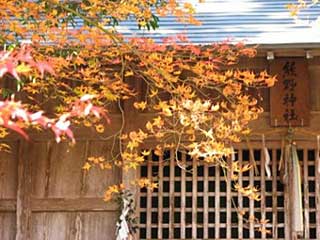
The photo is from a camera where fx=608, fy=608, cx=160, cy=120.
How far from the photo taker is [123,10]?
552cm

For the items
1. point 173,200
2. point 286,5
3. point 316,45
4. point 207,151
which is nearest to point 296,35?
point 316,45

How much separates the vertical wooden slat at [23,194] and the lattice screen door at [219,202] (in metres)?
1.21

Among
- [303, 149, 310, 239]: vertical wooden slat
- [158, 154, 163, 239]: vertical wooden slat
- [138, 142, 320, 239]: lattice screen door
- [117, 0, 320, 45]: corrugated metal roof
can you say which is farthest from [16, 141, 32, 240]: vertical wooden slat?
[303, 149, 310, 239]: vertical wooden slat

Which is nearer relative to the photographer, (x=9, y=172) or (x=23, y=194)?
(x=23, y=194)

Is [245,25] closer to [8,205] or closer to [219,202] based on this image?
[219,202]

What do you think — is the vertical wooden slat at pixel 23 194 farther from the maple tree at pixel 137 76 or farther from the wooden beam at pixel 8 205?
the maple tree at pixel 137 76

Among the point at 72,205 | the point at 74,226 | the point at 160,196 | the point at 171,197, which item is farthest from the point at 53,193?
→ the point at 171,197

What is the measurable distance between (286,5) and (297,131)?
1.48m

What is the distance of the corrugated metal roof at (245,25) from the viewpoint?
6105 mm

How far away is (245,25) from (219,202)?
190 centimetres

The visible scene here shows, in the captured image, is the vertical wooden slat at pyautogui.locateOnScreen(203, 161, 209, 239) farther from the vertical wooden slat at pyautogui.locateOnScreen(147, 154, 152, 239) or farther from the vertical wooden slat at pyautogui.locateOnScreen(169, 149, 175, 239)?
the vertical wooden slat at pyautogui.locateOnScreen(147, 154, 152, 239)

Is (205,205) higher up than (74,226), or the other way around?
(205,205)

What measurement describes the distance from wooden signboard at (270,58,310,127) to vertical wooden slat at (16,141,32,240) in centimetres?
270

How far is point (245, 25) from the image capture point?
6.45 metres
